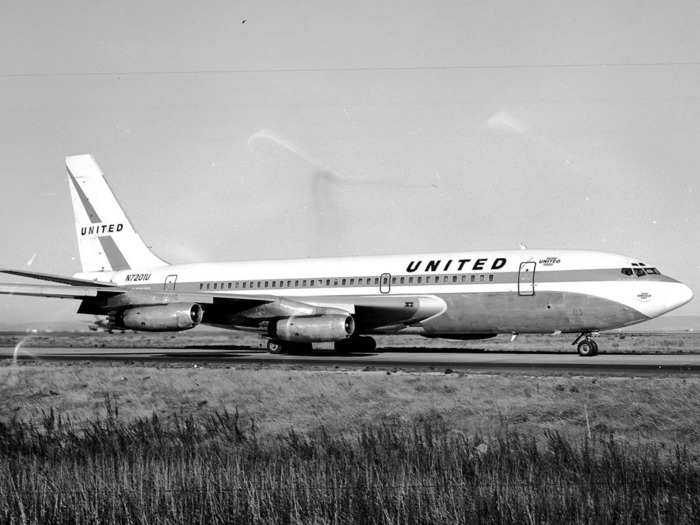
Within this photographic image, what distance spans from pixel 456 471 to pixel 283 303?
1037 inches

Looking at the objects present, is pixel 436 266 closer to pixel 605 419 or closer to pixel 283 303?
pixel 283 303

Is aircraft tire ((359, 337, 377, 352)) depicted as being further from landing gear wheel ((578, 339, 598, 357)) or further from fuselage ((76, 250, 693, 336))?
landing gear wheel ((578, 339, 598, 357))

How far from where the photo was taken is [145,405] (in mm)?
24562

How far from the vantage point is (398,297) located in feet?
130

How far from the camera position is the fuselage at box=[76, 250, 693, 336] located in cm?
3547

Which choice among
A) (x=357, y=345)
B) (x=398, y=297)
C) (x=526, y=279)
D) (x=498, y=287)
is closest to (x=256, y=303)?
(x=357, y=345)

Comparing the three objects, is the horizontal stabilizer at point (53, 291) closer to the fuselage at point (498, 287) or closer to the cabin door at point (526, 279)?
the fuselage at point (498, 287)

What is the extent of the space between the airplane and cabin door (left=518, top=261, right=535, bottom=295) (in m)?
0.04

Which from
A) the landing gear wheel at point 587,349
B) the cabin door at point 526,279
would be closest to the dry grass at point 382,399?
the landing gear wheel at point 587,349

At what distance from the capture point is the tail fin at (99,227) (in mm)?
50469

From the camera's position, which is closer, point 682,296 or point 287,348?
point 682,296

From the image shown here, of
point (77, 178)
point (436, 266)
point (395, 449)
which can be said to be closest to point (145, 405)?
point (395, 449)

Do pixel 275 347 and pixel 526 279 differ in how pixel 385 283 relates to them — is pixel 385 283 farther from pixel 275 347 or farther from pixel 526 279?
pixel 526 279

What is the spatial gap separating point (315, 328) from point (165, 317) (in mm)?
6570
